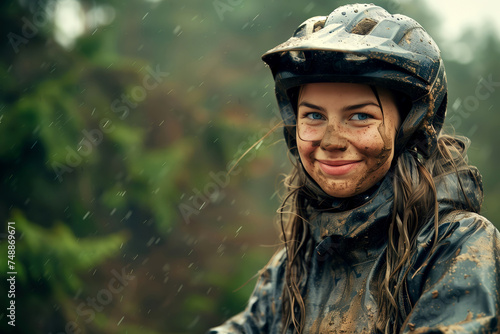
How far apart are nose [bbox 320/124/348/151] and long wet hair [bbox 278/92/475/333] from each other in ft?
0.99

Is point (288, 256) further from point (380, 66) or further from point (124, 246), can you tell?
point (124, 246)

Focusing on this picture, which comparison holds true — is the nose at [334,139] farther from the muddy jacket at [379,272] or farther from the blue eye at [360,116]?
the muddy jacket at [379,272]

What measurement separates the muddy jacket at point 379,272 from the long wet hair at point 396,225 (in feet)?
0.12

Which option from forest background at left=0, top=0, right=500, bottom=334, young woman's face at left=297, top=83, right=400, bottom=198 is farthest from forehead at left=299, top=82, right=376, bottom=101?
forest background at left=0, top=0, right=500, bottom=334

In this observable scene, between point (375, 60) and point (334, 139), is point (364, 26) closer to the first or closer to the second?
point (375, 60)

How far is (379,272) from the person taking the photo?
2.49m

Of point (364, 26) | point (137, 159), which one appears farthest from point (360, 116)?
point (137, 159)

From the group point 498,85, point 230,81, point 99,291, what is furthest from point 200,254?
point 498,85

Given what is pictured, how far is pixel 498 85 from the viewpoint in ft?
34.9

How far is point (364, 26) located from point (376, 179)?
717mm

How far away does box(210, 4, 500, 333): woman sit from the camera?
2.31m

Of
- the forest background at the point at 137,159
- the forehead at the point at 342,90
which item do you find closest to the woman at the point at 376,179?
the forehead at the point at 342,90

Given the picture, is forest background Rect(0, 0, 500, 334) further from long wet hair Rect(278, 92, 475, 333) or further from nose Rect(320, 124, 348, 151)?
nose Rect(320, 124, 348, 151)

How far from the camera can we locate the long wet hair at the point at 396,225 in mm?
2355
